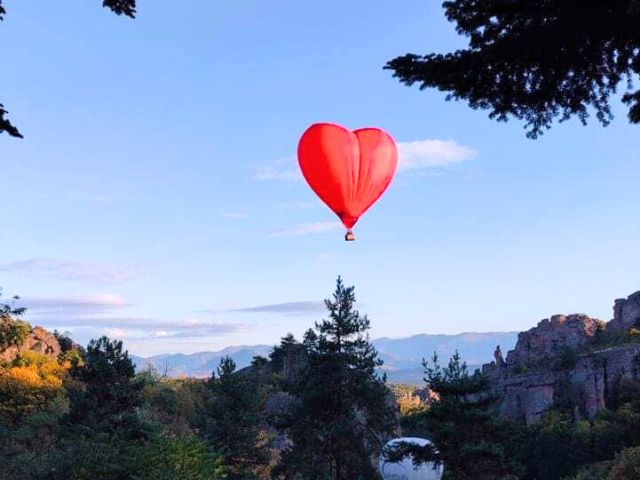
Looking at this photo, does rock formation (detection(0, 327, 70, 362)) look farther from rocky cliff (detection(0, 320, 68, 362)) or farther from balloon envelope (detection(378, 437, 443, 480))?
balloon envelope (detection(378, 437, 443, 480))

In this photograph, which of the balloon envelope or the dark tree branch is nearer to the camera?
the dark tree branch

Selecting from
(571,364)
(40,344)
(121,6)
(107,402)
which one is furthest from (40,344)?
(571,364)

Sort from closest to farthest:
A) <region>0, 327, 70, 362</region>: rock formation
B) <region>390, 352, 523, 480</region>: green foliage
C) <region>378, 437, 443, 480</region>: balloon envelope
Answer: <region>390, 352, 523, 480</region>: green foliage → <region>378, 437, 443, 480</region>: balloon envelope → <region>0, 327, 70, 362</region>: rock formation

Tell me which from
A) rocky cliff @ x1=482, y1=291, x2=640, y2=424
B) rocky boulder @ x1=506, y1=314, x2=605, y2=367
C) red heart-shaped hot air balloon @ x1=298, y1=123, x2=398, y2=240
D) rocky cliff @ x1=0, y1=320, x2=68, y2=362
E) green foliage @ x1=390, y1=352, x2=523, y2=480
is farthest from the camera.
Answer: rocky boulder @ x1=506, y1=314, x2=605, y2=367

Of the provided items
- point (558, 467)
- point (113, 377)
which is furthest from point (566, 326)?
point (113, 377)

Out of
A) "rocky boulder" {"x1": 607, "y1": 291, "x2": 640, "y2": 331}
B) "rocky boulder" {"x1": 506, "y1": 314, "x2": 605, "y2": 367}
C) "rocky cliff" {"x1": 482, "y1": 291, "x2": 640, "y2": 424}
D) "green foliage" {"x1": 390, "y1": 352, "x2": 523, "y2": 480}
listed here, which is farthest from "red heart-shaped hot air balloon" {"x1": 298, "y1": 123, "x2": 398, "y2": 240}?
"rocky boulder" {"x1": 607, "y1": 291, "x2": 640, "y2": 331}
